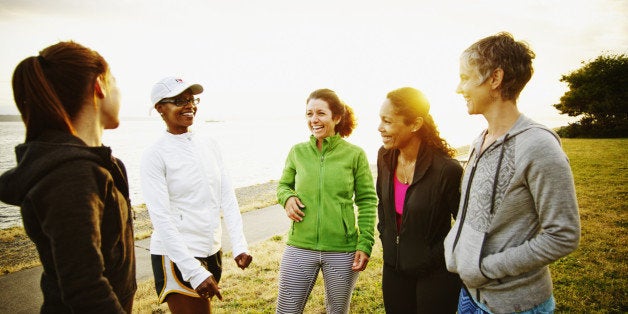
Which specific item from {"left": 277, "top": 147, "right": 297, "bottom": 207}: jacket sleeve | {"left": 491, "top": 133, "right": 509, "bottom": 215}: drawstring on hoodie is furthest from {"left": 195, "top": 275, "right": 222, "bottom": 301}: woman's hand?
{"left": 491, "top": 133, "right": 509, "bottom": 215}: drawstring on hoodie

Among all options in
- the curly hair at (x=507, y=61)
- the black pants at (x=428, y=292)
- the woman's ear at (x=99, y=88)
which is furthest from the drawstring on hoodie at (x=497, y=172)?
the woman's ear at (x=99, y=88)

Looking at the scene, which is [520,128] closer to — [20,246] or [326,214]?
[326,214]

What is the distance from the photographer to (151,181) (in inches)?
92.3

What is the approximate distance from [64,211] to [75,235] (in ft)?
0.32

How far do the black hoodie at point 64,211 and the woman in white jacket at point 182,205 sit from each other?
941 millimetres

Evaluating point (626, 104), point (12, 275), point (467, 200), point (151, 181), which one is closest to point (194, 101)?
point (151, 181)

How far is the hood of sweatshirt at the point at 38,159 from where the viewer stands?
3.93ft

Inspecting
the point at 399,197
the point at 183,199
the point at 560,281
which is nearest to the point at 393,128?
the point at 399,197

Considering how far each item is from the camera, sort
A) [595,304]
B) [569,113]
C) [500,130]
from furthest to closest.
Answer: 1. [569,113]
2. [595,304]
3. [500,130]

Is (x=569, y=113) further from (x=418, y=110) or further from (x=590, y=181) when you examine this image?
(x=418, y=110)

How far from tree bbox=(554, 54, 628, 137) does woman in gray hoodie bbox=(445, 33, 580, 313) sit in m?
44.0

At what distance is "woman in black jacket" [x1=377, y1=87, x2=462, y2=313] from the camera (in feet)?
7.68

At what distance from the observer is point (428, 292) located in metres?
2.33

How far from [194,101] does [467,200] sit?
216cm
